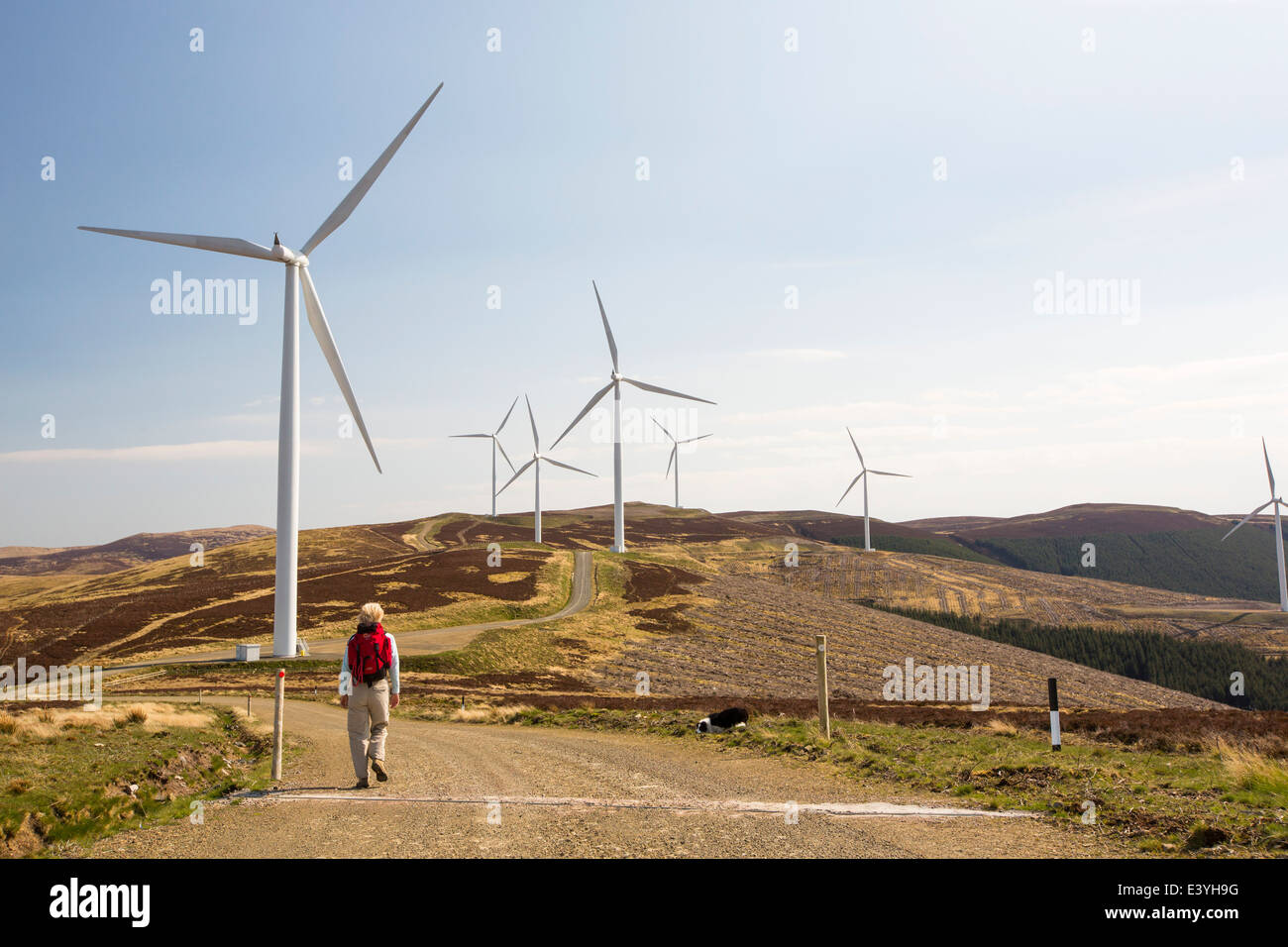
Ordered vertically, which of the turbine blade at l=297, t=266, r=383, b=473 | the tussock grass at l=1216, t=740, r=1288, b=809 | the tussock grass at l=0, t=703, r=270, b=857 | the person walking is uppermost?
the turbine blade at l=297, t=266, r=383, b=473

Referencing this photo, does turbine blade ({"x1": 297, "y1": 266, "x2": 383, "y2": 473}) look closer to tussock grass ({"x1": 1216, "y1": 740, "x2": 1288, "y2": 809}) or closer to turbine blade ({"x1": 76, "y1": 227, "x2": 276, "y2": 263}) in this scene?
turbine blade ({"x1": 76, "y1": 227, "x2": 276, "y2": 263})

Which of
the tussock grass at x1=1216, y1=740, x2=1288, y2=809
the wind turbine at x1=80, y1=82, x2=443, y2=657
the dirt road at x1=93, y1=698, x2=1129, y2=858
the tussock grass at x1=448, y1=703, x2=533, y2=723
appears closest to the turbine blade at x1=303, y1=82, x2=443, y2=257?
the wind turbine at x1=80, y1=82, x2=443, y2=657

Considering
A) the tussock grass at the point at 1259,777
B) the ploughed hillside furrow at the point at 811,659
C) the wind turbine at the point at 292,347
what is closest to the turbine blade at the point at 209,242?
the wind turbine at the point at 292,347

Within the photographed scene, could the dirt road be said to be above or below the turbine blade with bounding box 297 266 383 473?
below

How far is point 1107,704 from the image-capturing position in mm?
67000

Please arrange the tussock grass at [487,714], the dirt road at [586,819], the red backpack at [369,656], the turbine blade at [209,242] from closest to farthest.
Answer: the dirt road at [586,819] < the red backpack at [369,656] < the tussock grass at [487,714] < the turbine blade at [209,242]

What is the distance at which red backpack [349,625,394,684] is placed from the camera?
1302cm

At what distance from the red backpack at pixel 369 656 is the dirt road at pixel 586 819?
1857mm

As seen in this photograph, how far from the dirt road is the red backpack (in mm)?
1857

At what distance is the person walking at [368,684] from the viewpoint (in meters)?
13.0

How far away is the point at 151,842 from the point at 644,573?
98.8 meters

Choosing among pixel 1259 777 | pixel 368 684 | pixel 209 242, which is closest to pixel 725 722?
pixel 368 684

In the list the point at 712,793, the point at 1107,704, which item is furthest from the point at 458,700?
the point at 1107,704

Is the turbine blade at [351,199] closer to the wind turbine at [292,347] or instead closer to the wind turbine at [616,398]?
the wind turbine at [292,347]
